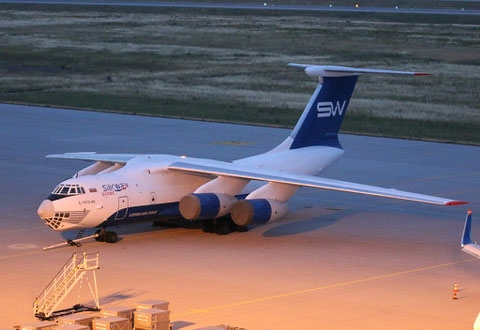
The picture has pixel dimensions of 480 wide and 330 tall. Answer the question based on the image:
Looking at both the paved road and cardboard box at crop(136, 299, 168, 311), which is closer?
cardboard box at crop(136, 299, 168, 311)

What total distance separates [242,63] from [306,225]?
50237mm

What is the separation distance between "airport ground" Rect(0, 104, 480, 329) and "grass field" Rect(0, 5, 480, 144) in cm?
1442

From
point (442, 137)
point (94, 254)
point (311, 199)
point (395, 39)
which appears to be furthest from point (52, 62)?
point (94, 254)

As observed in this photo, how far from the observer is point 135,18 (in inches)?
4847

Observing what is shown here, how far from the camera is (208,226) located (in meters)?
31.9

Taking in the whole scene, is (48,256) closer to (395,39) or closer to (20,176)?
(20,176)

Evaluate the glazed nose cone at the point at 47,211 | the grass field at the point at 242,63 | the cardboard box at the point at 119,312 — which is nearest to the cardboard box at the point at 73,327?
the cardboard box at the point at 119,312

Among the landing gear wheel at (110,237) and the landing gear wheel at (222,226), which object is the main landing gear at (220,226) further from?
the landing gear wheel at (110,237)

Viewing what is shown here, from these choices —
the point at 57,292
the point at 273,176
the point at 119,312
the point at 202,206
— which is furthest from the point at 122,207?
the point at 119,312

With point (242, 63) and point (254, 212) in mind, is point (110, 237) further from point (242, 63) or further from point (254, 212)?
point (242, 63)

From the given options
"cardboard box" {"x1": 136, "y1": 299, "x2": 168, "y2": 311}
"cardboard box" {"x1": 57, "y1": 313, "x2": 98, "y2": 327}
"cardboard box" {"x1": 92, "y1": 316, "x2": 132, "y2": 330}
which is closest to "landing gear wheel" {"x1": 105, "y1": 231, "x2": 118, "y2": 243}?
"cardboard box" {"x1": 136, "y1": 299, "x2": 168, "y2": 311}

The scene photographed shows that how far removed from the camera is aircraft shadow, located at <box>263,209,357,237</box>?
32.4 m

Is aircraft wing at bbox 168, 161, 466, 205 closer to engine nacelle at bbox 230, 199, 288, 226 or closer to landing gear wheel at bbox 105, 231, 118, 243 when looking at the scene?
engine nacelle at bbox 230, 199, 288, 226

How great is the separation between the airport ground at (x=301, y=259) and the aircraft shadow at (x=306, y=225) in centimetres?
3
